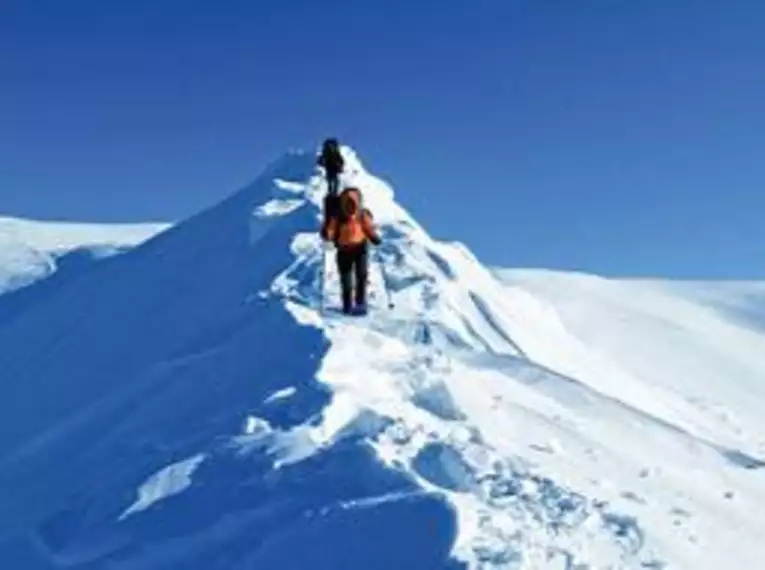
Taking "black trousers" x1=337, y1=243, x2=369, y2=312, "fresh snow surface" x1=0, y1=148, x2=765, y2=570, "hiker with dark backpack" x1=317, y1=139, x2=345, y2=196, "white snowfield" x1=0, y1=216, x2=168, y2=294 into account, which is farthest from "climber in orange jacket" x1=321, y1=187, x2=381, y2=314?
"white snowfield" x1=0, y1=216, x2=168, y2=294

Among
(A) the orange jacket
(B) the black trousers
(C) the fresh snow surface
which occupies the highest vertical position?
(A) the orange jacket

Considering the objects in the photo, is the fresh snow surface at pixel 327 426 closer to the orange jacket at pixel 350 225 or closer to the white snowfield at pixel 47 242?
the orange jacket at pixel 350 225

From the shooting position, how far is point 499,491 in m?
48.9

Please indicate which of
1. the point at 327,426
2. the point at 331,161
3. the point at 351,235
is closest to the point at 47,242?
the point at 327,426

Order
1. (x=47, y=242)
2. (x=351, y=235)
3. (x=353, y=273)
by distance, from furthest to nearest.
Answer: (x=47, y=242) → (x=353, y=273) → (x=351, y=235)

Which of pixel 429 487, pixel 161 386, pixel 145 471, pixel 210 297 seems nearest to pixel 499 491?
pixel 429 487

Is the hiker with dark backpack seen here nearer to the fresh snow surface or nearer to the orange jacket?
the orange jacket

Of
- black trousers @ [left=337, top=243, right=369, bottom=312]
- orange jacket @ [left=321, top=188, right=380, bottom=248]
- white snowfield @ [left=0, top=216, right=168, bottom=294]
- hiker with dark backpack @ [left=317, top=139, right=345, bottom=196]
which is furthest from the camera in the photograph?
white snowfield @ [left=0, top=216, right=168, bottom=294]

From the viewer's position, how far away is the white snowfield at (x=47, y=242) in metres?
106

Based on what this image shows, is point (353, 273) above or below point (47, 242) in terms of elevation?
above

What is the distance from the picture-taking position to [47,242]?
389 feet

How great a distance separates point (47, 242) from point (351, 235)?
96.9 meters

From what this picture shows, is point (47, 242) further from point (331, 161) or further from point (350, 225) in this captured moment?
point (350, 225)

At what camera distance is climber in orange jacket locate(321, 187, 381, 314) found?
977 inches
